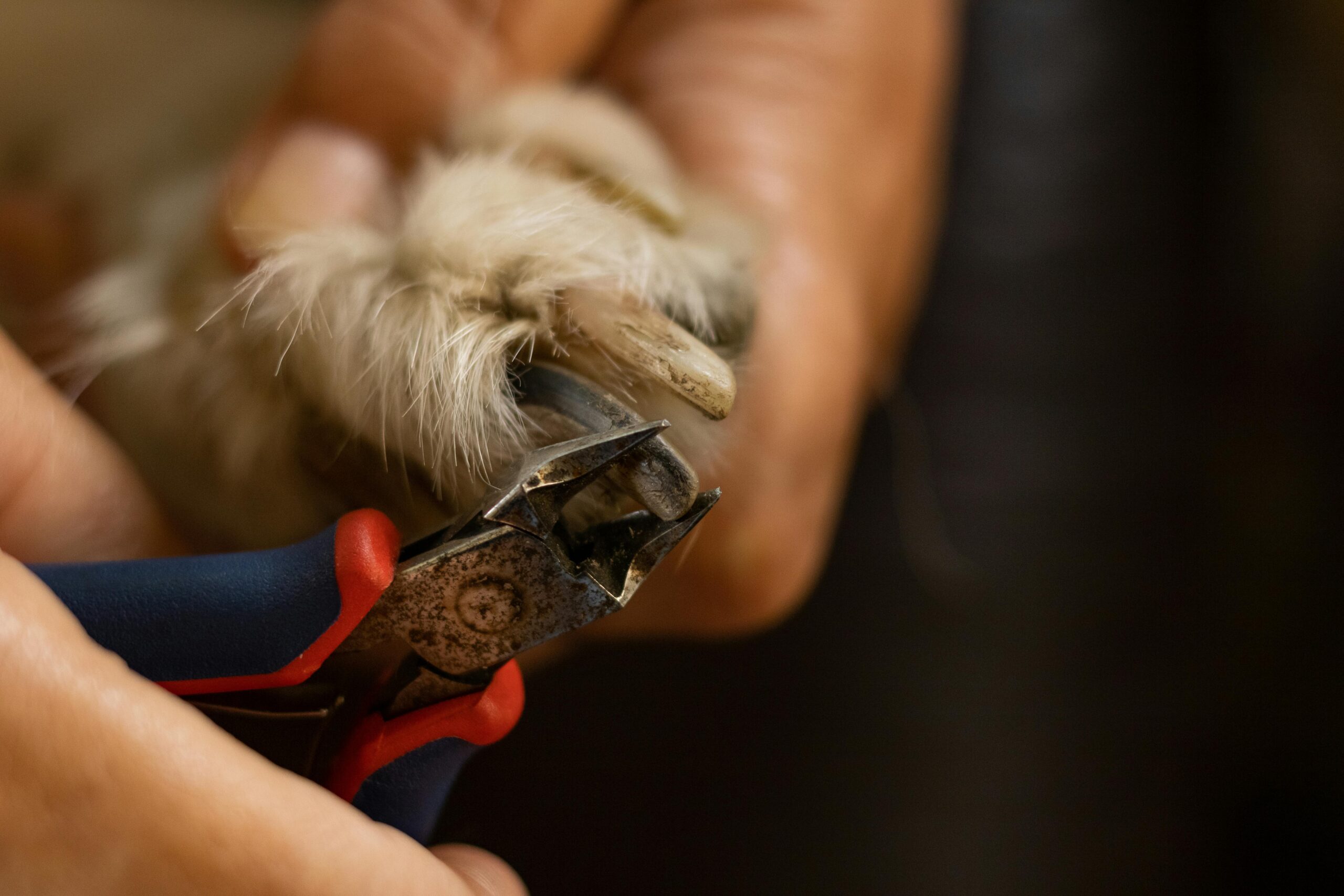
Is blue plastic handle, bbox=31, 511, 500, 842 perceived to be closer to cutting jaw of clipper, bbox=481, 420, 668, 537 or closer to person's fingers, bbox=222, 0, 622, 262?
cutting jaw of clipper, bbox=481, 420, 668, 537

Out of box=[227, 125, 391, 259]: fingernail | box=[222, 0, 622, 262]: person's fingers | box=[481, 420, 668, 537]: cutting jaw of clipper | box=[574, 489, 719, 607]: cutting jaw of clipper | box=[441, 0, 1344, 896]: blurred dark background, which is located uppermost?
box=[222, 0, 622, 262]: person's fingers

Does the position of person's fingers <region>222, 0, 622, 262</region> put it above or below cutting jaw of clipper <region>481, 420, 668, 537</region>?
above

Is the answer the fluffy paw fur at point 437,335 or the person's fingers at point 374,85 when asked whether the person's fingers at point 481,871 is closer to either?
the fluffy paw fur at point 437,335

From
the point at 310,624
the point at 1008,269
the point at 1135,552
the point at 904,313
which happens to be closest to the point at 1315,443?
the point at 1135,552

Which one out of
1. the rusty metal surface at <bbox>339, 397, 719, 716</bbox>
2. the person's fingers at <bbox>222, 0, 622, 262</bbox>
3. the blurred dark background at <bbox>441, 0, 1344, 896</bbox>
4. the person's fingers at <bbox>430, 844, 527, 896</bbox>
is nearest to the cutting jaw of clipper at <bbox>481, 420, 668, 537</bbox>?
the rusty metal surface at <bbox>339, 397, 719, 716</bbox>

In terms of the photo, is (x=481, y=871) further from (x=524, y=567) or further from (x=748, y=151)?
(x=748, y=151)

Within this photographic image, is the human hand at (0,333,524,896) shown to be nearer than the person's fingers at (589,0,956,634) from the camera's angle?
Yes

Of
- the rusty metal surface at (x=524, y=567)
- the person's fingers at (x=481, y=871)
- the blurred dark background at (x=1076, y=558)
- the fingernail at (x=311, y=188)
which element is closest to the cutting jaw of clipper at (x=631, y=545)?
the rusty metal surface at (x=524, y=567)
